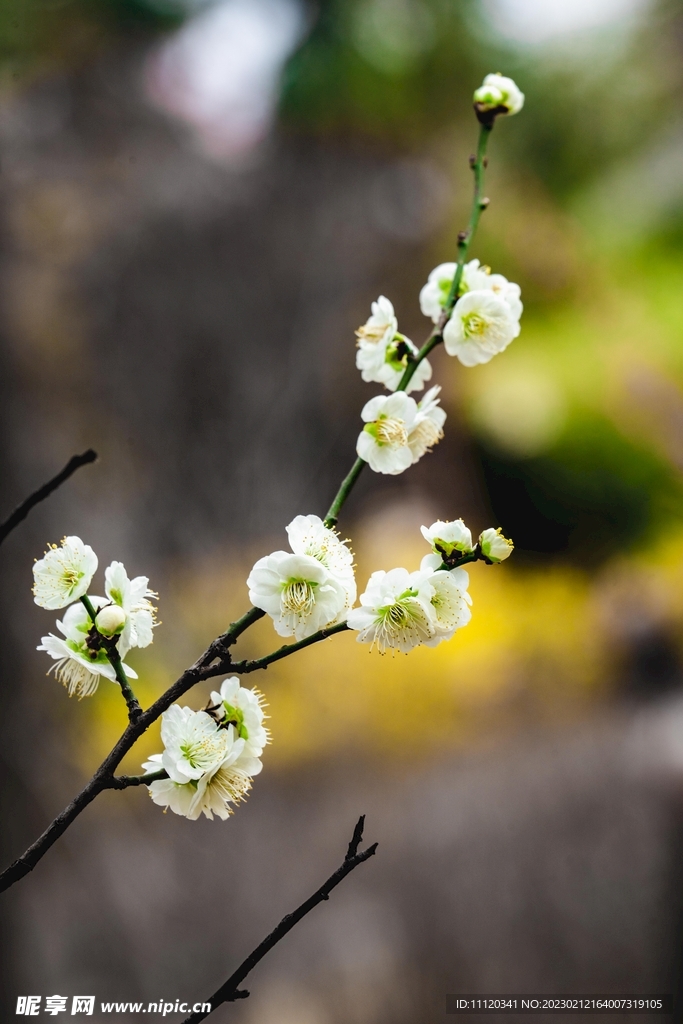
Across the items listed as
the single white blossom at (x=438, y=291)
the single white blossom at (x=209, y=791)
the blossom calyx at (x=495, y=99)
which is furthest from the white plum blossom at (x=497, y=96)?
the single white blossom at (x=209, y=791)

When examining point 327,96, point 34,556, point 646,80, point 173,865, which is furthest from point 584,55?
point 173,865

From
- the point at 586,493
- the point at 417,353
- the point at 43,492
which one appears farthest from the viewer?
the point at 586,493

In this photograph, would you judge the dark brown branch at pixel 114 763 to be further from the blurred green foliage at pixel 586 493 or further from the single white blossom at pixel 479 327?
the blurred green foliage at pixel 586 493

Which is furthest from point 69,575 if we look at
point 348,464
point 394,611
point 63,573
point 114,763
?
point 348,464

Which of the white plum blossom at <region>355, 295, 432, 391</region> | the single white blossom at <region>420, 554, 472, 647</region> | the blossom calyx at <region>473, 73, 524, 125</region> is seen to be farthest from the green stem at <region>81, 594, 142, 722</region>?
the blossom calyx at <region>473, 73, 524, 125</region>

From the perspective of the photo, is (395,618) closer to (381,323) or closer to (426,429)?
(426,429)
